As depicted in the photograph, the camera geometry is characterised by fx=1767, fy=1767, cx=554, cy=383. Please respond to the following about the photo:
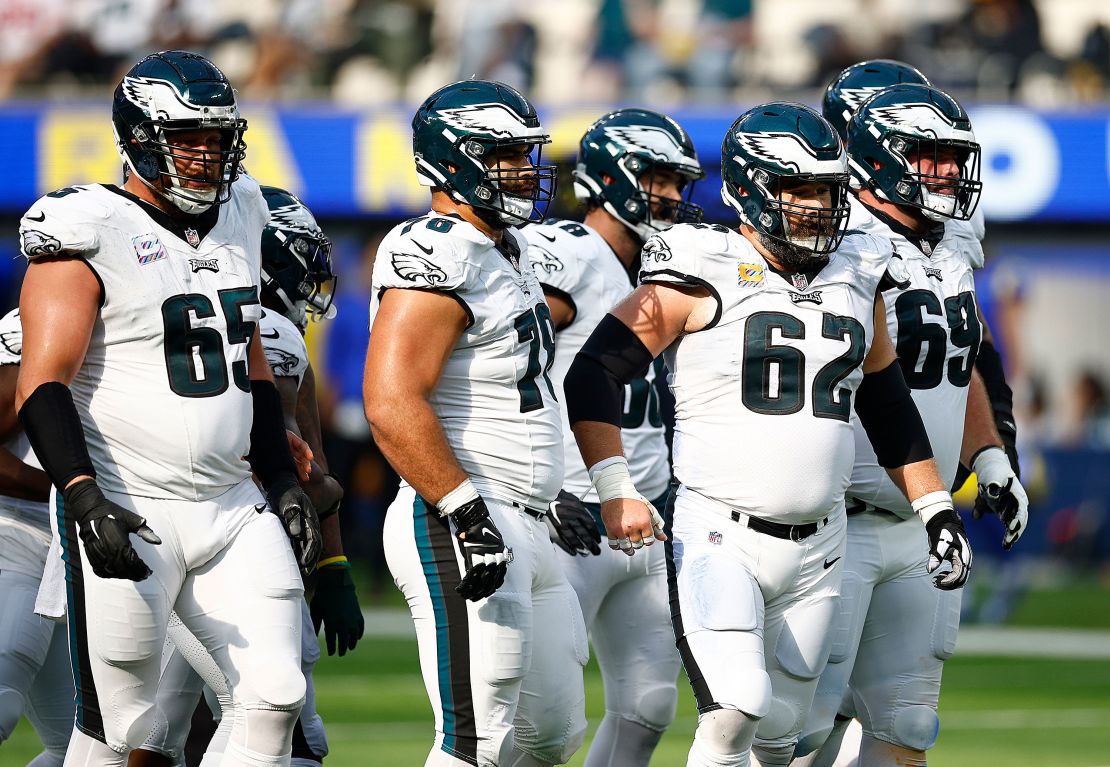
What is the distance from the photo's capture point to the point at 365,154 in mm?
15461

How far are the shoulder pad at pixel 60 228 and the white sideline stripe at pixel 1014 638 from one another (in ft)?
26.0

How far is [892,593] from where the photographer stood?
5.32 meters

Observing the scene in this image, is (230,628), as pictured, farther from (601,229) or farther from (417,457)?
(601,229)

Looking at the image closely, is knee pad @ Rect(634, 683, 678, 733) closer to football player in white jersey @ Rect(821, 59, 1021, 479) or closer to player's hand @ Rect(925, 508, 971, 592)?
player's hand @ Rect(925, 508, 971, 592)

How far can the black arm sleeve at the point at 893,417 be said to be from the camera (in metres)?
5.04

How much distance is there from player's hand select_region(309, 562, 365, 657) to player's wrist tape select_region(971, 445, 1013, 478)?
2.06 m

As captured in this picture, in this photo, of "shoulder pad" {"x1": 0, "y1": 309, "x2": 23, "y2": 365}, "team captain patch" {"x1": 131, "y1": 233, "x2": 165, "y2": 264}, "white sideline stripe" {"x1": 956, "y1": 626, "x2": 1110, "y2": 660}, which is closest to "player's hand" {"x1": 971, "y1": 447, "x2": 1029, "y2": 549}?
"team captain patch" {"x1": 131, "y1": 233, "x2": 165, "y2": 264}

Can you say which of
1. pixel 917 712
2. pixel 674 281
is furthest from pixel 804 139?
pixel 917 712

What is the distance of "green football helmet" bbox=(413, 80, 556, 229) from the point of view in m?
4.76

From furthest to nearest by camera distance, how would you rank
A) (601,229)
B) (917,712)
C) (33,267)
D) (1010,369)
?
(1010,369) → (601,229) → (917,712) → (33,267)

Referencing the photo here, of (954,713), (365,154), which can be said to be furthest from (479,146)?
(365,154)

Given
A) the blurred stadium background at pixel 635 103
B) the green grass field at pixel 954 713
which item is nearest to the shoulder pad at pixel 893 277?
the green grass field at pixel 954 713

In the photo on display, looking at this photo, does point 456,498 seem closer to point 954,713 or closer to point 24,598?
point 24,598

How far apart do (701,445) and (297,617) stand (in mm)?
1182
